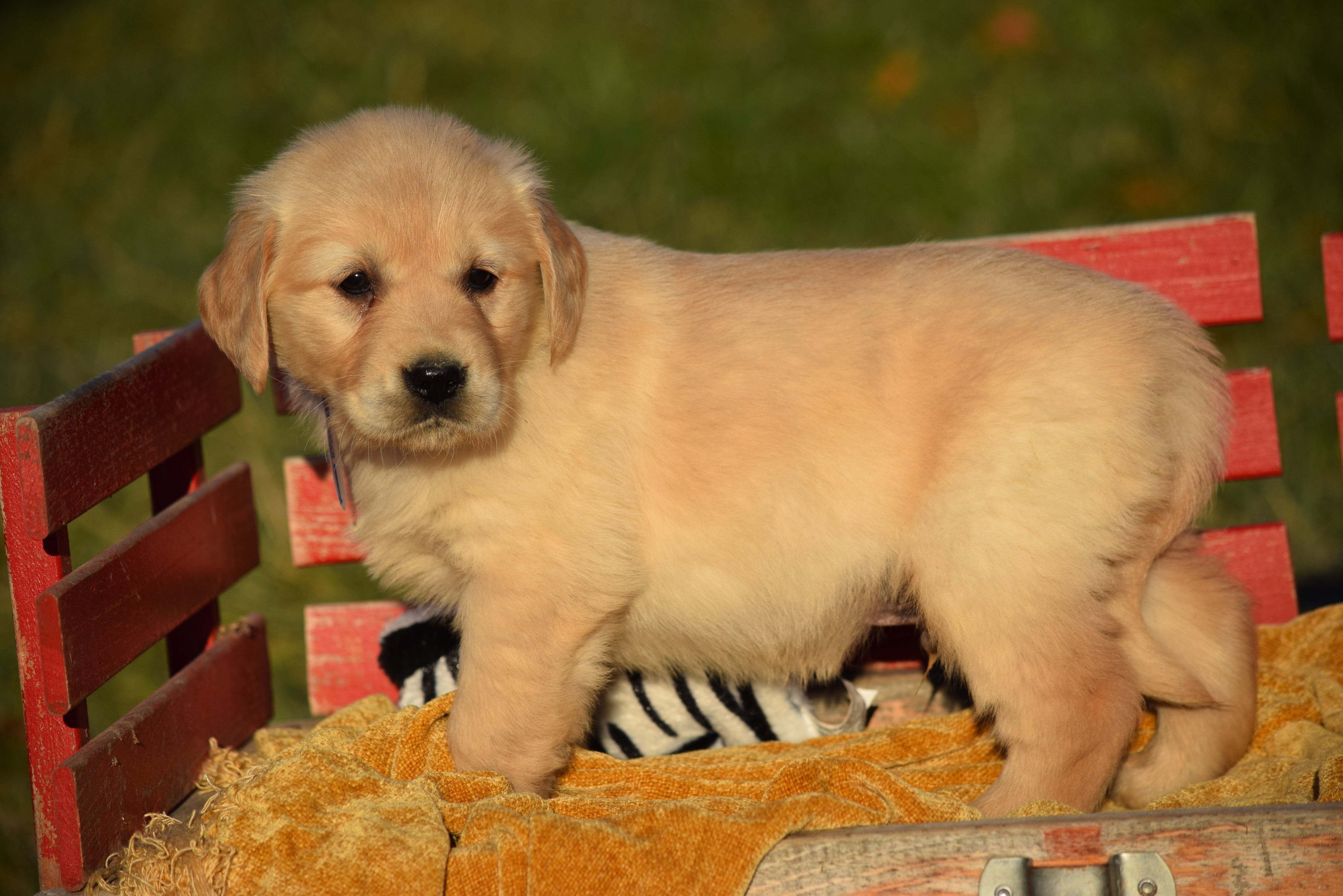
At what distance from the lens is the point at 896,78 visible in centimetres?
723

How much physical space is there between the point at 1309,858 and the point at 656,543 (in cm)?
140

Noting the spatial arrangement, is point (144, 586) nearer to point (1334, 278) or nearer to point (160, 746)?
point (160, 746)

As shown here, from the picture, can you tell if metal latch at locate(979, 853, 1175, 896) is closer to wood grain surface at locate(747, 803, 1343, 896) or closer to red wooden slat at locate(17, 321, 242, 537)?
wood grain surface at locate(747, 803, 1343, 896)

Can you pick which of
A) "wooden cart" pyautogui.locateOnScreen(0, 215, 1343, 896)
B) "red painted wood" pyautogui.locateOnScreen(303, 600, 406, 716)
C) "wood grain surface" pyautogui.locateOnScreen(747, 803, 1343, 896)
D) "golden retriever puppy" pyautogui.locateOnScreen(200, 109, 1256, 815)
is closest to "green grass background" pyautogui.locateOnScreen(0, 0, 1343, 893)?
"red painted wood" pyautogui.locateOnScreen(303, 600, 406, 716)

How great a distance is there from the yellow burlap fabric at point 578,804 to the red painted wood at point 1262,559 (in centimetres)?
44

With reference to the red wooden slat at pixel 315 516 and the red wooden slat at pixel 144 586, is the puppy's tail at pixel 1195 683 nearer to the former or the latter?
the red wooden slat at pixel 315 516

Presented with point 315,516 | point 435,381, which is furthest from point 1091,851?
point 315,516

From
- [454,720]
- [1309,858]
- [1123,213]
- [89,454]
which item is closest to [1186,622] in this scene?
[1309,858]

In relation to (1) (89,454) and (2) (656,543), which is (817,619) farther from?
(1) (89,454)

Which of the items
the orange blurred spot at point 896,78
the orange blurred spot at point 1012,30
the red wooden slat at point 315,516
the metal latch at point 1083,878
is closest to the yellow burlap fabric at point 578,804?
the metal latch at point 1083,878

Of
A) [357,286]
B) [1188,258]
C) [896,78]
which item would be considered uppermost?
[896,78]

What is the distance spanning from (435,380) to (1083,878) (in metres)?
1.52

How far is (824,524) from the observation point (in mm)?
2641

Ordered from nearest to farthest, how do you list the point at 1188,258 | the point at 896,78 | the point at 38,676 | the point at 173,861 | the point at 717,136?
the point at 173,861 < the point at 38,676 < the point at 1188,258 < the point at 717,136 < the point at 896,78
